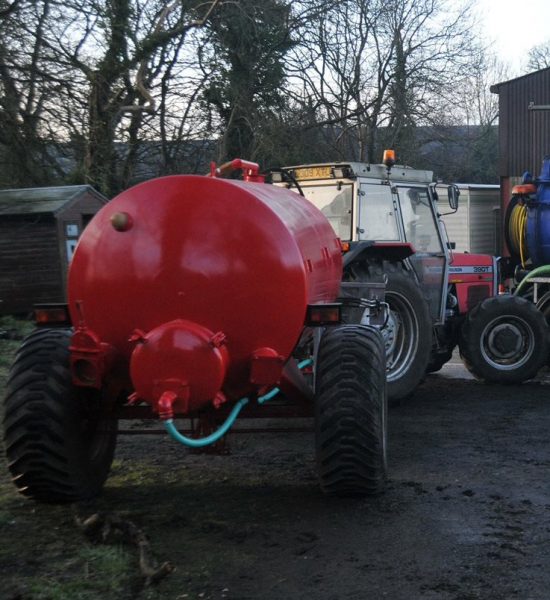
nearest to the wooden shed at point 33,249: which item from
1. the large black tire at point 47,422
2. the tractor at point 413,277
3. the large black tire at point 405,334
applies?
the tractor at point 413,277

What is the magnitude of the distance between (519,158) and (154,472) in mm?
19832

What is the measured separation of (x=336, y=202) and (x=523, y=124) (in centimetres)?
1647

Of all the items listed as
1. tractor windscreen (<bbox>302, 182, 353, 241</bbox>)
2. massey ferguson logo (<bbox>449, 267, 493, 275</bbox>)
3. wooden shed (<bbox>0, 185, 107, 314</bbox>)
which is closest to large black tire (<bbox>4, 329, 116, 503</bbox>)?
tractor windscreen (<bbox>302, 182, 353, 241</bbox>)

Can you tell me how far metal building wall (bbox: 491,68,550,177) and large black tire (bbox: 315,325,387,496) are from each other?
65.2 ft

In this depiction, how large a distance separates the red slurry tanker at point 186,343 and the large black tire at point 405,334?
3.55 metres

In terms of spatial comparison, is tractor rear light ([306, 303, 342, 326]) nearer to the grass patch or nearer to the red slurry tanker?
the red slurry tanker

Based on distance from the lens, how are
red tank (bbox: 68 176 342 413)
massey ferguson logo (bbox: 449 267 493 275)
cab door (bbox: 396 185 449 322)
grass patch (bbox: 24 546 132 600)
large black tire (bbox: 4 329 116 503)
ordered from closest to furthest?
1. grass patch (bbox: 24 546 132 600)
2. red tank (bbox: 68 176 342 413)
3. large black tire (bbox: 4 329 116 503)
4. cab door (bbox: 396 185 449 322)
5. massey ferguson logo (bbox: 449 267 493 275)

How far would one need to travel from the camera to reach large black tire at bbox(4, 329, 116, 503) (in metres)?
5.29

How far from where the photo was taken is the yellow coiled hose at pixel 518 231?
12227 mm

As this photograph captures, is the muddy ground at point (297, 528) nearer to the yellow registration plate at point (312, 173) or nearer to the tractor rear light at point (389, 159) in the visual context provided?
the yellow registration plate at point (312, 173)

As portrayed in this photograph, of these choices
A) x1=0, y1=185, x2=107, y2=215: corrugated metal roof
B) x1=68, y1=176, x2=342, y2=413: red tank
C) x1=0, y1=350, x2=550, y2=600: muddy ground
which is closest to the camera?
x1=0, y1=350, x2=550, y2=600: muddy ground

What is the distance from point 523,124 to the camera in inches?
959

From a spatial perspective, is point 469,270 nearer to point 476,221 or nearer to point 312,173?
point 312,173

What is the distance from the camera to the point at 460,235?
2438cm
